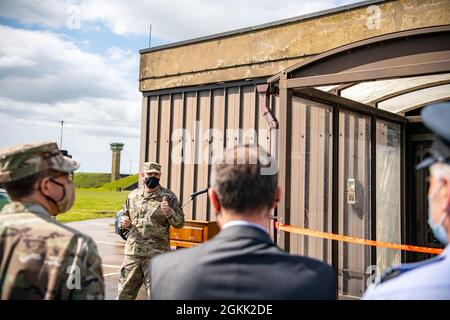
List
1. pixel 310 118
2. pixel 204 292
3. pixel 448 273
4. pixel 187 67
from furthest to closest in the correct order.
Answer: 1. pixel 187 67
2. pixel 310 118
3. pixel 204 292
4. pixel 448 273

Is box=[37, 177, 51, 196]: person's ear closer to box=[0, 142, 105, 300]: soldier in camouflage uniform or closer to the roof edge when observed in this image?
box=[0, 142, 105, 300]: soldier in camouflage uniform

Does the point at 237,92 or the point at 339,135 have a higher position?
the point at 237,92

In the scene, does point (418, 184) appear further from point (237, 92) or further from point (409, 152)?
point (237, 92)

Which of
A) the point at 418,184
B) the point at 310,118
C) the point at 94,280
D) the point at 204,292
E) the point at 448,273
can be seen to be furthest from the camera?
the point at 418,184

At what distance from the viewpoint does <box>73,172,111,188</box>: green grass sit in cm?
6419

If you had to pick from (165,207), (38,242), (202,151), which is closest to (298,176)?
(165,207)

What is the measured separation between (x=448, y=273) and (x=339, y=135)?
4.59 m

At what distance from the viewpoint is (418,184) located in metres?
6.52

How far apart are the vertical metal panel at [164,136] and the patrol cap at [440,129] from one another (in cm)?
722

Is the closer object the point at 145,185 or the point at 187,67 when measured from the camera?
the point at 145,185

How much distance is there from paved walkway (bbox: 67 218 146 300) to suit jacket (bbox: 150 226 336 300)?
454 cm

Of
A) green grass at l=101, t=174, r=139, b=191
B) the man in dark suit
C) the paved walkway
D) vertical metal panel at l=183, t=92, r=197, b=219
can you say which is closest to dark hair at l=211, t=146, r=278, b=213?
the man in dark suit

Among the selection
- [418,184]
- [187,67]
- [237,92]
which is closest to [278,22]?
[237,92]

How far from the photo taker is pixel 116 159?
173ft
